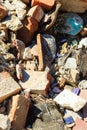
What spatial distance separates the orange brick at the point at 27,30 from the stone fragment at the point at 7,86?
80cm

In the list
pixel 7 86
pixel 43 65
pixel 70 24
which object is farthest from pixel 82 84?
pixel 7 86

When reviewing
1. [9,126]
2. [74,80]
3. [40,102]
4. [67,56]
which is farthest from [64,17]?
[9,126]

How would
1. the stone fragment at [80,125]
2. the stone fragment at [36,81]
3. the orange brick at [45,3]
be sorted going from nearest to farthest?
the stone fragment at [80,125] → the stone fragment at [36,81] → the orange brick at [45,3]

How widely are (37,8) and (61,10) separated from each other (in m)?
0.50

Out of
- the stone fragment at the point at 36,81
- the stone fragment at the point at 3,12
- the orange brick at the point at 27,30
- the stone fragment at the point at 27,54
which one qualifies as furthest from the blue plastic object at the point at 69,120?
the stone fragment at the point at 3,12

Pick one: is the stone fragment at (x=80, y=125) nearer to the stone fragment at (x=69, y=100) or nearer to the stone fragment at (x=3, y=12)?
the stone fragment at (x=69, y=100)

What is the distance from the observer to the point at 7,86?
536cm

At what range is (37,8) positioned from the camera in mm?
6102

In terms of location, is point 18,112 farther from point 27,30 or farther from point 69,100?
point 27,30

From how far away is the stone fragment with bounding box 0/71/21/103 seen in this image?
5.28m

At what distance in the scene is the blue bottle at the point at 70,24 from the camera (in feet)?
20.7

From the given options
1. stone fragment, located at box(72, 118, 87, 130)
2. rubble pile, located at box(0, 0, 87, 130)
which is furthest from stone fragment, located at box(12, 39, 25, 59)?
stone fragment, located at box(72, 118, 87, 130)

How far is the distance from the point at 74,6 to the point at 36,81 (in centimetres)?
134

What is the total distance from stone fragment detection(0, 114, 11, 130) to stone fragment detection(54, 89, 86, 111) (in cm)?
79
